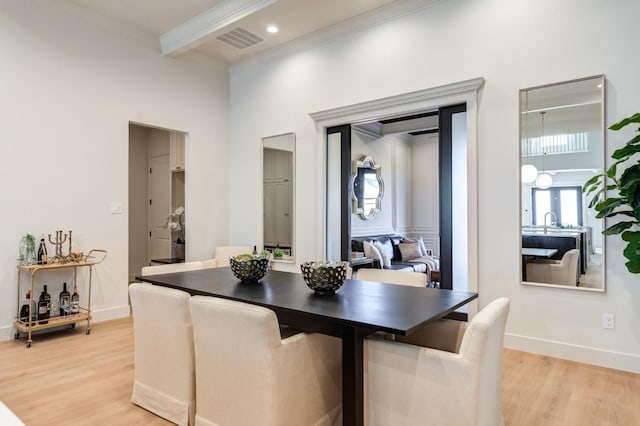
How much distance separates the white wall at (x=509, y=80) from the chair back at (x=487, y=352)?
181 cm

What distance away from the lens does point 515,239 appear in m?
3.45

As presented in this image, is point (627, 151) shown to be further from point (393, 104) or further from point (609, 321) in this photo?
point (393, 104)

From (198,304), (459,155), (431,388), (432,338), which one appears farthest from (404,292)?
(459,155)

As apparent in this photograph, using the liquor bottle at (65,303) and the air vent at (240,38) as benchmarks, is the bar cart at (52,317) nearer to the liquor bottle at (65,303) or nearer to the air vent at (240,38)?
the liquor bottle at (65,303)

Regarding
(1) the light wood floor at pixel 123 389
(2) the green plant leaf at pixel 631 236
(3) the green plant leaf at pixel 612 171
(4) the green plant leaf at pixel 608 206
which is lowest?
(1) the light wood floor at pixel 123 389

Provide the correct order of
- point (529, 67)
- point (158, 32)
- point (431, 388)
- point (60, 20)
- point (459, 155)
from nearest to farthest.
Result: point (431, 388) → point (529, 67) → point (459, 155) → point (60, 20) → point (158, 32)

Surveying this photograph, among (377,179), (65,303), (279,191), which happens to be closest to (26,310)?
(65,303)

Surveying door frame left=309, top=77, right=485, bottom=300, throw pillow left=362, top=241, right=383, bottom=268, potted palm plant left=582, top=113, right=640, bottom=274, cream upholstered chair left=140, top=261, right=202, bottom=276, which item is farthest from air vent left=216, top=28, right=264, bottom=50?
potted palm plant left=582, top=113, right=640, bottom=274

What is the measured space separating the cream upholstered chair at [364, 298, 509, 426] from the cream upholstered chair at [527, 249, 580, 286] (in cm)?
181

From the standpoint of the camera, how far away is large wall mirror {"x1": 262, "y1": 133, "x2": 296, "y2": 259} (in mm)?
5203

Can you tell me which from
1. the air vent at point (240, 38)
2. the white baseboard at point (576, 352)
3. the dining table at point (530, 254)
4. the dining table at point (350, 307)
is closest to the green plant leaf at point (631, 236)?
the dining table at point (530, 254)

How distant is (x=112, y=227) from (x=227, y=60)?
2.89m

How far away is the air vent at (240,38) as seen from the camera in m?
4.79

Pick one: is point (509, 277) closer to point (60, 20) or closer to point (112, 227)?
point (112, 227)
